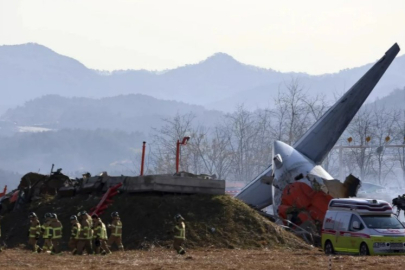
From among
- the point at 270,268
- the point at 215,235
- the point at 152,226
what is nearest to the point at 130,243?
the point at 152,226

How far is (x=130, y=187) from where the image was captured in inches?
1524

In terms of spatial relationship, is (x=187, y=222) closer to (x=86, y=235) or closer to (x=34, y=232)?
(x=86, y=235)

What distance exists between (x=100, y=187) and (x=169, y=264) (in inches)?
558

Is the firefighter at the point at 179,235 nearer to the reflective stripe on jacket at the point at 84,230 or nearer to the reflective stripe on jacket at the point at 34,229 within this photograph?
the reflective stripe on jacket at the point at 84,230

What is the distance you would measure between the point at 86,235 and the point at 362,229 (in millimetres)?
10698

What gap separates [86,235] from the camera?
1241 inches

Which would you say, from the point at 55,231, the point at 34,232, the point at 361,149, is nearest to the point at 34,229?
the point at 34,232

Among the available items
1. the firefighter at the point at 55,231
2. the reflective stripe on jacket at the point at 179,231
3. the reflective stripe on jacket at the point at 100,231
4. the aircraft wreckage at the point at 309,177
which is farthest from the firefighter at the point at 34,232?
the aircraft wreckage at the point at 309,177

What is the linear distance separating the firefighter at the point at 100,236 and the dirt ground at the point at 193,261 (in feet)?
1.59

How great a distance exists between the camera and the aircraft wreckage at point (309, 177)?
139 feet

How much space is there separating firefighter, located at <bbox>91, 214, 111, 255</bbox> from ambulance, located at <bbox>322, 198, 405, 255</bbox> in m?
9.09

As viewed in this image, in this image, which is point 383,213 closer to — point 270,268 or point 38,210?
point 270,268

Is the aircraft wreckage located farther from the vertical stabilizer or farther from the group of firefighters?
the group of firefighters

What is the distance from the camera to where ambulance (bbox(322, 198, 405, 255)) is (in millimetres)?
31531
